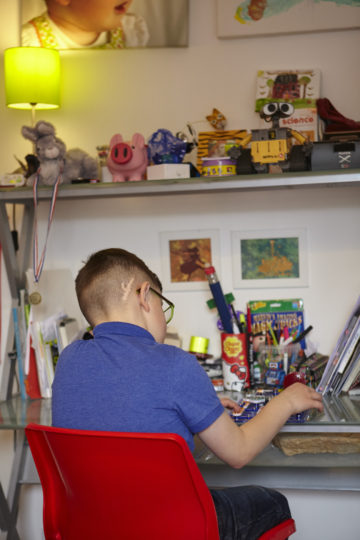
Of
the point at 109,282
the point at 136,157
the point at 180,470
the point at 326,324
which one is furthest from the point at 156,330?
the point at 326,324

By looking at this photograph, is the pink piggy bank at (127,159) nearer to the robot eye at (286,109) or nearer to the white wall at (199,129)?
the white wall at (199,129)

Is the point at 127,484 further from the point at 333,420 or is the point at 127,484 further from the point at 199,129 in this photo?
the point at 199,129

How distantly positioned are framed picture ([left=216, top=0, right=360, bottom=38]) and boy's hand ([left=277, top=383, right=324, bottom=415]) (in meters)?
1.08

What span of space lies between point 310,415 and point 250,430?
44 cm

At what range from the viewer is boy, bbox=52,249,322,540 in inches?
47.2

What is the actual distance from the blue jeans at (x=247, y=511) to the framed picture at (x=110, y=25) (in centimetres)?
129

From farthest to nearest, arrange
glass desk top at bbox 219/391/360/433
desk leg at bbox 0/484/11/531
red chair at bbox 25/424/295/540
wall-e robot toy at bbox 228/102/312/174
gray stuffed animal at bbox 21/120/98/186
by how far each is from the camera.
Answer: desk leg at bbox 0/484/11/531
gray stuffed animal at bbox 21/120/98/186
wall-e robot toy at bbox 228/102/312/174
glass desk top at bbox 219/391/360/433
red chair at bbox 25/424/295/540

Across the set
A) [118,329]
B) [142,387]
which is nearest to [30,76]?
[118,329]

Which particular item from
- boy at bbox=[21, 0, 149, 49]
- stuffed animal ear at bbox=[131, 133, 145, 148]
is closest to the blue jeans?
stuffed animal ear at bbox=[131, 133, 145, 148]

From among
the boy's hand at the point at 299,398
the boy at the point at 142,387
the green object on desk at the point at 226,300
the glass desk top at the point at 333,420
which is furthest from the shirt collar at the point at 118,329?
the green object on desk at the point at 226,300

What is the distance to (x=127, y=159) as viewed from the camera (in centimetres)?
183

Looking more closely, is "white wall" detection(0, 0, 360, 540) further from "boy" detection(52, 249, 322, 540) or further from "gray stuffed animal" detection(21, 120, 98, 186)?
"boy" detection(52, 249, 322, 540)

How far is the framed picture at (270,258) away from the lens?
204 centimetres

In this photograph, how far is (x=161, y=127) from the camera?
206 cm
